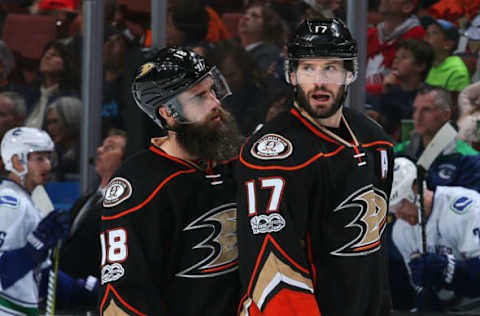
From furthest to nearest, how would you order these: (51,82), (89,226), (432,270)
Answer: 1. (51,82)
2. (89,226)
3. (432,270)

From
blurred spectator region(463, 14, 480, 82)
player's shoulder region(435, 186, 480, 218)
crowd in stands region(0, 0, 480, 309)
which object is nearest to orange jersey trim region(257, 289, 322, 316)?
crowd in stands region(0, 0, 480, 309)

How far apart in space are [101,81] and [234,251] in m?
2.35

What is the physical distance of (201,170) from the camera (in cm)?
226

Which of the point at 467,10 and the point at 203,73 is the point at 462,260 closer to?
the point at 467,10

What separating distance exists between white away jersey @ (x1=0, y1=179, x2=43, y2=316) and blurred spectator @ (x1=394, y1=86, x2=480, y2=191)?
1.59m

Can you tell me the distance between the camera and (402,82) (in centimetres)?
392

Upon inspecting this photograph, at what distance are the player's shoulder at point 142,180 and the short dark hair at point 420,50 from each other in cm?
193

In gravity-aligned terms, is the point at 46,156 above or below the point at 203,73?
below

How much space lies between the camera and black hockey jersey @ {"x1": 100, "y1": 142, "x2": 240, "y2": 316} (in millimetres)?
2158

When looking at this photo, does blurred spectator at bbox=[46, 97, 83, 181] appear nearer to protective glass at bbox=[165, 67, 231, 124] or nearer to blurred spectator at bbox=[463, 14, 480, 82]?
blurred spectator at bbox=[463, 14, 480, 82]

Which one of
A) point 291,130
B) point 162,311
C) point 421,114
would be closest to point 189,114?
point 291,130

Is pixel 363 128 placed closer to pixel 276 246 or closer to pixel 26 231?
pixel 276 246

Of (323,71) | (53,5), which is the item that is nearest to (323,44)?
(323,71)

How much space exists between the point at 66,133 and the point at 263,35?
112 cm
